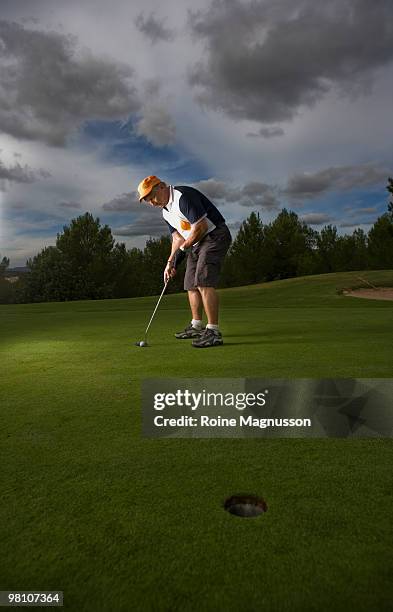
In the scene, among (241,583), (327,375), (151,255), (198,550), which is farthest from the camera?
(151,255)

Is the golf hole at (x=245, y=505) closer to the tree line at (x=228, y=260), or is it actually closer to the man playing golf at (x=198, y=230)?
the man playing golf at (x=198, y=230)

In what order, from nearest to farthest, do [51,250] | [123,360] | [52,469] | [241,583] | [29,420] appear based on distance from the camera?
[241,583] < [52,469] < [29,420] < [123,360] < [51,250]

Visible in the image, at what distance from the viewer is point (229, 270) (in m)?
53.7

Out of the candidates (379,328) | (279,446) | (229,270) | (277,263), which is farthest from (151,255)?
(279,446)

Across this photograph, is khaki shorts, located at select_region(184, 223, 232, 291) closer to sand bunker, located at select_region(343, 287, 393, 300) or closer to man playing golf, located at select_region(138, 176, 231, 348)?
man playing golf, located at select_region(138, 176, 231, 348)

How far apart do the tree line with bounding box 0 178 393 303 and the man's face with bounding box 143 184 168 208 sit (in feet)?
138

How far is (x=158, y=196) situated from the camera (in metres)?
5.41

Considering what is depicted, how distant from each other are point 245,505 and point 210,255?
13.2 ft

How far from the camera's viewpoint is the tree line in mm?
46562

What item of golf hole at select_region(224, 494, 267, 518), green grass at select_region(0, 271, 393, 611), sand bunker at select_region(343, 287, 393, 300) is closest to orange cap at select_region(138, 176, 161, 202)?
green grass at select_region(0, 271, 393, 611)

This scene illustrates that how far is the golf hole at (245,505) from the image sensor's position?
5.14 ft

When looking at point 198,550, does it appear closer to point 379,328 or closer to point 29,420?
point 29,420

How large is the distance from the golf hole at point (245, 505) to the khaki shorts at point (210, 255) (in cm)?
379

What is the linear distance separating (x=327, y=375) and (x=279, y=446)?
1388 millimetres
